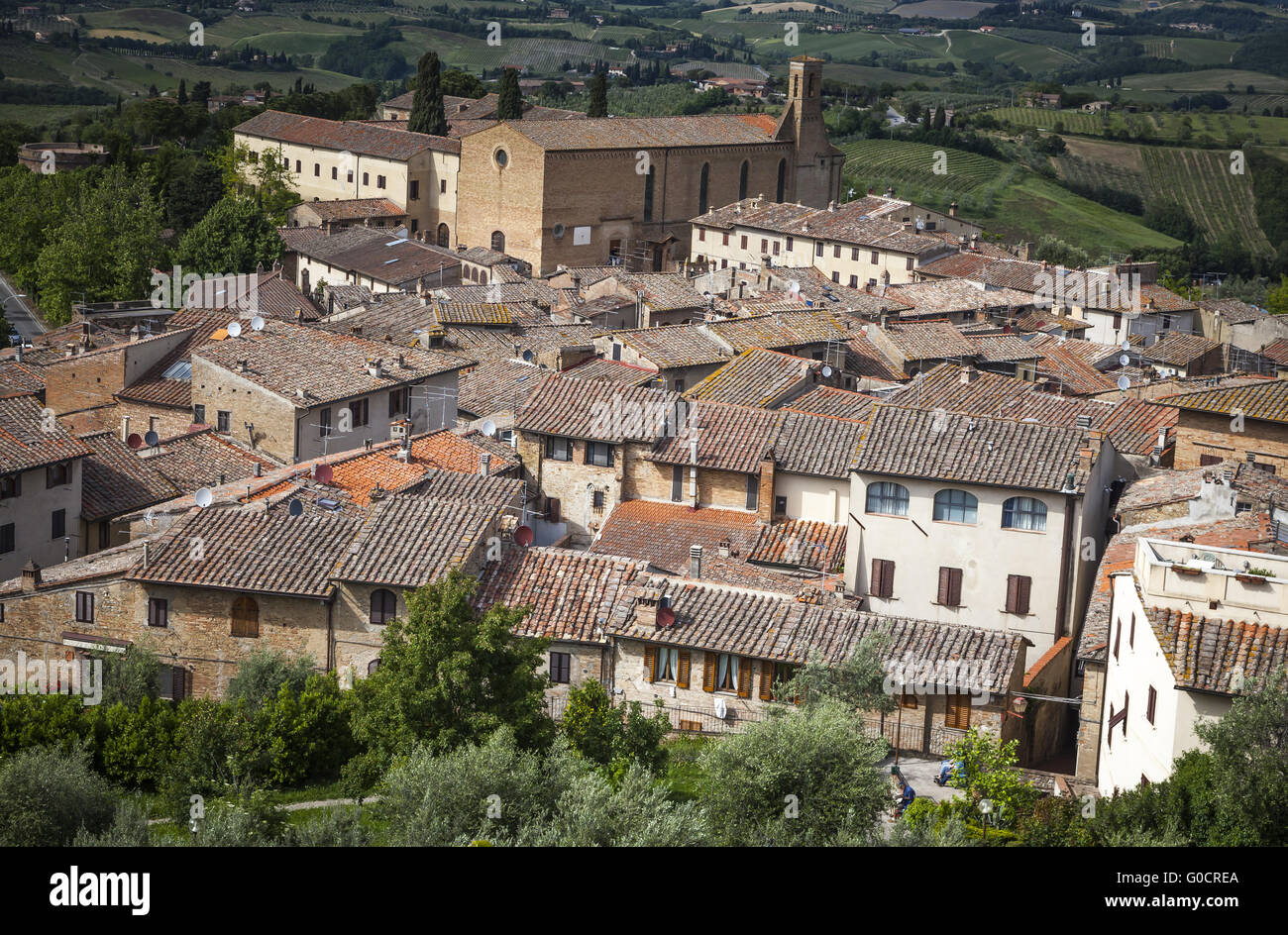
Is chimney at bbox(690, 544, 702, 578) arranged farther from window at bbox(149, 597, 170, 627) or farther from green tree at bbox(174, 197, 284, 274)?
green tree at bbox(174, 197, 284, 274)

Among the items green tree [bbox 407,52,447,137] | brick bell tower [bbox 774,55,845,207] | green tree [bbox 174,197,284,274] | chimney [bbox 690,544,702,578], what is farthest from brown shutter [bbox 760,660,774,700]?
green tree [bbox 407,52,447,137]

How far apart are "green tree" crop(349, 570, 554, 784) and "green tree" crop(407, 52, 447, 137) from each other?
7009 cm

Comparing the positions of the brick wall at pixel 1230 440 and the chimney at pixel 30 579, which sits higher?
the brick wall at pixel 1230 440

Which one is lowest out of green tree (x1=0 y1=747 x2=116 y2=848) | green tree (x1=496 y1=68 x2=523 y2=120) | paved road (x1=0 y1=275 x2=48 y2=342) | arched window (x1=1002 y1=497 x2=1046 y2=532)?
paved road (x1=0 y1=275 x2=48 y2=342)

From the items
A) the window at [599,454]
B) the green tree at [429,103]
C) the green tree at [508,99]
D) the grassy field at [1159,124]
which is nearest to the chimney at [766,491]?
the window at [599,454]

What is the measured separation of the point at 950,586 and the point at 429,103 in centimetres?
6483

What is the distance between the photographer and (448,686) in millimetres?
19016

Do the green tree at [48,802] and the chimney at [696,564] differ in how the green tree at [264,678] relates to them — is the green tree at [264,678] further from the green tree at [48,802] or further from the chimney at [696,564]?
the chimney at [696,564]

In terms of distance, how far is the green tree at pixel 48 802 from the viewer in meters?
15.0

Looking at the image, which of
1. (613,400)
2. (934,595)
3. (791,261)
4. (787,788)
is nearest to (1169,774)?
(787,788)

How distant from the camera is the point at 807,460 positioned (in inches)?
1195

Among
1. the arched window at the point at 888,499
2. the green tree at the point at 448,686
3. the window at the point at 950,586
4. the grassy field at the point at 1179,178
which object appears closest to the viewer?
the green tree at the point at 448,686

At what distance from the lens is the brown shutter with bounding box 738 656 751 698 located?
23844mm

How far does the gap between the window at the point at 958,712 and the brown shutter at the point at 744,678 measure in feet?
9.39
